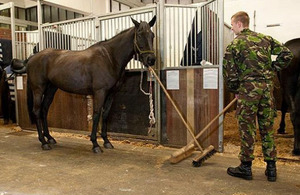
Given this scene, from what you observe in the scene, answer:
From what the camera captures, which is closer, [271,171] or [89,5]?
[271,171]

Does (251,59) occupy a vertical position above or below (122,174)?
above

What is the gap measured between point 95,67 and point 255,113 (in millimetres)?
1751

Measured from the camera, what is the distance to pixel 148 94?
9.94 ft

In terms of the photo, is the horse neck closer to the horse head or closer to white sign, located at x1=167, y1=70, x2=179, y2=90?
the horse head

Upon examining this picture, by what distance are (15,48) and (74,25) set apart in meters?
1.39

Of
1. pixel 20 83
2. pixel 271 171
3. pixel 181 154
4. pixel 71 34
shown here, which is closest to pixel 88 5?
pixel 71 34

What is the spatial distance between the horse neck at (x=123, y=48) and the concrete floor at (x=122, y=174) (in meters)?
1.05

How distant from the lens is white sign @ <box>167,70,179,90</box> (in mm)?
2873

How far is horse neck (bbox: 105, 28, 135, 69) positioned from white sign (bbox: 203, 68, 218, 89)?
86 cm

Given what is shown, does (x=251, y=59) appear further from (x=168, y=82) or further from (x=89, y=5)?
(x=89, y=5)

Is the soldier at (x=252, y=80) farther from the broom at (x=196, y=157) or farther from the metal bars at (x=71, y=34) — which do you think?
the metal bars at (x=71, y=34)

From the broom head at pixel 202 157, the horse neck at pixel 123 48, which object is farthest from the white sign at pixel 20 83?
the broom head at pixel 202 157

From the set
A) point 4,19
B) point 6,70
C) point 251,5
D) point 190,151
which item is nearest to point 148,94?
point 190,151

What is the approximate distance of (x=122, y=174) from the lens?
2.11 metres
